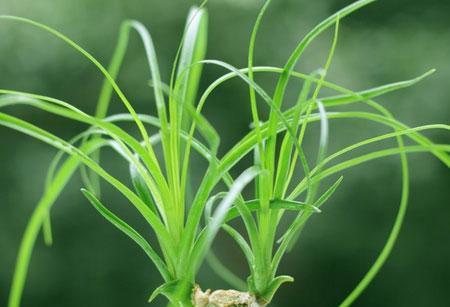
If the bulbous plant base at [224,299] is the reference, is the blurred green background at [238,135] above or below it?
above

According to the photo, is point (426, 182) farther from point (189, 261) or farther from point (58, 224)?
point (189, 261)

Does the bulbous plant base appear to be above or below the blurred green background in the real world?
below

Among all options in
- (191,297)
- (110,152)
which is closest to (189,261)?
(191,297)

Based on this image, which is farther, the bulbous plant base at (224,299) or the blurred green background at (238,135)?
the blurred green background at (238,135)

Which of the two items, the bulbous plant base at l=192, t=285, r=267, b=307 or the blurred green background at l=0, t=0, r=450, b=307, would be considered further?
the blurred green background at l=0, t=0, r=450, b=307
